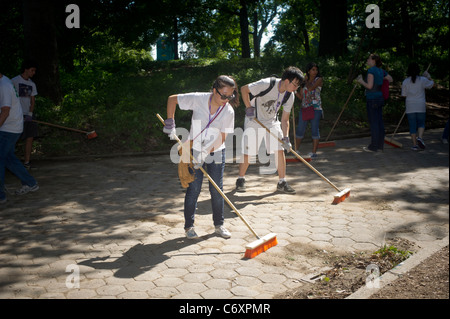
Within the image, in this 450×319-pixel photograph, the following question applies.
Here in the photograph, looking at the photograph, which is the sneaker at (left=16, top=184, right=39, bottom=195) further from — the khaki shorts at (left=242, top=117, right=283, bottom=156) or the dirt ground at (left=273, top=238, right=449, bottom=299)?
the dirt ground at (left=273, top=238, right=449, bottom=299)

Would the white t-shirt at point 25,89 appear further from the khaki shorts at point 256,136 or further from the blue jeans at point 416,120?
the blue jeans at point 416,120

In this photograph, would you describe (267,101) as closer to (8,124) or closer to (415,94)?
(8,124)

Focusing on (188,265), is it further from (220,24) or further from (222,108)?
(220,24)

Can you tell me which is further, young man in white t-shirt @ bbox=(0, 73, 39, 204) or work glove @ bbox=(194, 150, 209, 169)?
young man in white t-shirt @ bbox=(0, 73, 39, 204)

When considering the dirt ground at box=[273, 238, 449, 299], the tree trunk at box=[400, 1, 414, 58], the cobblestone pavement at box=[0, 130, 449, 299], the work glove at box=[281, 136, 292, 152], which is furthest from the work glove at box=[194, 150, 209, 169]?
the tree trunk at box=[400, 1, 414, 58]

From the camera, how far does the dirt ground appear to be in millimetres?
4012

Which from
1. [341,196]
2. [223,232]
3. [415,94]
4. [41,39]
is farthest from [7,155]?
[415,94]

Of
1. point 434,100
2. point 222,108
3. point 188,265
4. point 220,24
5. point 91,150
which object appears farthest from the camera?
point 220,24

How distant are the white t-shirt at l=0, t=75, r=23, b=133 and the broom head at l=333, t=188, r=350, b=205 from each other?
16.4ft

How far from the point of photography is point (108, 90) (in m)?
15.7

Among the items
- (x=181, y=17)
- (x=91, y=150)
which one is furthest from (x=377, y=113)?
(x=181, y=17)

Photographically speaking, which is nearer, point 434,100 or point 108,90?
point 108,90
